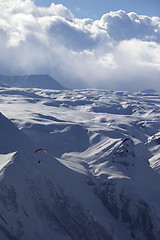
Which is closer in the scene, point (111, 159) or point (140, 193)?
point (140, 193)

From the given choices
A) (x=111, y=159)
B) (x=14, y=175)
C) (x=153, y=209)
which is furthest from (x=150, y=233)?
(x=14, y=175)

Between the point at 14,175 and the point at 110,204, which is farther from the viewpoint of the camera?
the point at 110,204

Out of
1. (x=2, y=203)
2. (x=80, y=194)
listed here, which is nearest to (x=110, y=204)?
(x=80, y=194)

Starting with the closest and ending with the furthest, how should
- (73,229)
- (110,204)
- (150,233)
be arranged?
(73,229) < (150,233) < (110,204)

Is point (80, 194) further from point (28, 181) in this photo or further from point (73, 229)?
point (28, 181)

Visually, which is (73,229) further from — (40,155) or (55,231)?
(40,155)

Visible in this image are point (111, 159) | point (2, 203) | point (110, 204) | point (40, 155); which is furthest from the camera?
point (111, 159)

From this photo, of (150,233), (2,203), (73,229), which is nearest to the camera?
(2,203)

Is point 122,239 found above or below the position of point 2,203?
below

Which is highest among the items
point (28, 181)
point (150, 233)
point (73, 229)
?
point (28, 181)

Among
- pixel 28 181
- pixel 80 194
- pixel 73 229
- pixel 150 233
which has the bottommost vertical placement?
pixel 150 233
